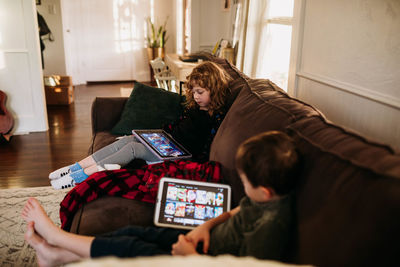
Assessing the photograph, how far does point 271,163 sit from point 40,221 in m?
0.98

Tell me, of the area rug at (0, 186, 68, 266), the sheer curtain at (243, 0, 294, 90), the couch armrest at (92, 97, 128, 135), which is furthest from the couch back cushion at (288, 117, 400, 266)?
the couch armrest at (92, 97, 128, 135)

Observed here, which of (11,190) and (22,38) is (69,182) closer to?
(11,190)

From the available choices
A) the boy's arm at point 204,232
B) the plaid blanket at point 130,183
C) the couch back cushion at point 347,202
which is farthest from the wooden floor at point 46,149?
the couch back cushion at point 347,202

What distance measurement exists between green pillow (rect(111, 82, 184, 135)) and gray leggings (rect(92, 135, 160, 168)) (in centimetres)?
30

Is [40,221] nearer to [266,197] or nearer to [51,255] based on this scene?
[51,255]

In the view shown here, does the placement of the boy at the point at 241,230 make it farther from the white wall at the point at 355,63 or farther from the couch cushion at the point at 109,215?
the white wall at the point at 355,63

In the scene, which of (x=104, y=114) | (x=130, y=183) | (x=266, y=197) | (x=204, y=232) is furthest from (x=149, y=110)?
(x=266, y=197)

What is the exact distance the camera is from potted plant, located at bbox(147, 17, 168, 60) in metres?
7.07

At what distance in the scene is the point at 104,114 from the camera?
2.93 meters

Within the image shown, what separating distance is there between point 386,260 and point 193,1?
4802 mm

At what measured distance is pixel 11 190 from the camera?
110 inches

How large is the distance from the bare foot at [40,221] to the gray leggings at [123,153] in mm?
728

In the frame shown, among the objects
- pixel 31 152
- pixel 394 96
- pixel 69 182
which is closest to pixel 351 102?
pixel 394 96

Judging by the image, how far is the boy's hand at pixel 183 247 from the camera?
1243 mm
